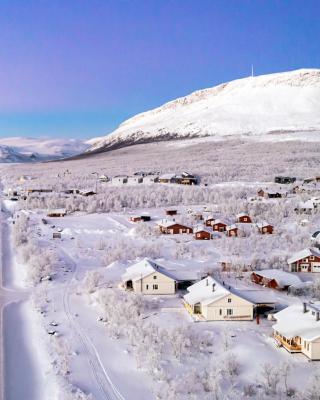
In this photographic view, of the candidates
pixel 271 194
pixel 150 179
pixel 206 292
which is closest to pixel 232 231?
pixel 206 292

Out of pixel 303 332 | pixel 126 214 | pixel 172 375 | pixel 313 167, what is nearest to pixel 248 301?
pixel 303 332

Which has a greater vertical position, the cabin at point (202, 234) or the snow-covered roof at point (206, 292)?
the snow-covered roof at point (206, 292)

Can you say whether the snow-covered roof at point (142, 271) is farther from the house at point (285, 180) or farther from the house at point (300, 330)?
the house at point (285, 180)

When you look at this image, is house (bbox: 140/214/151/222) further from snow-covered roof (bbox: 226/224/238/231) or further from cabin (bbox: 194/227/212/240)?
snow-covered roof (bbox: 226/224/238/231)

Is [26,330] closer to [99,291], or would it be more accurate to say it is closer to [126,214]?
[99,291]

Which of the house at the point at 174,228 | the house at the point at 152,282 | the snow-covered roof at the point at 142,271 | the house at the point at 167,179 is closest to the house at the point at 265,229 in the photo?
the house at the point at 174,228

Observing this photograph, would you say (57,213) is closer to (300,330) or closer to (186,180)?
(186,180)
